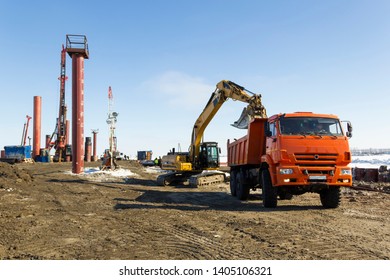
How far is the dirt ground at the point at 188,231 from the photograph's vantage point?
237 inches

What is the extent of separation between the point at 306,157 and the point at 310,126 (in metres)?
1.21

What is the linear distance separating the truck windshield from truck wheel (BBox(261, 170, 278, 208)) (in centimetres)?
167

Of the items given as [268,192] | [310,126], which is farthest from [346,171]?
[268,192]

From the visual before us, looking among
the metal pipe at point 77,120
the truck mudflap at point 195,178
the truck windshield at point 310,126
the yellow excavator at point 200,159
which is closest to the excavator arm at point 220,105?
the yellow excavator at point 200,159

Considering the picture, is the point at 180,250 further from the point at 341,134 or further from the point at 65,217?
the point at 341,134

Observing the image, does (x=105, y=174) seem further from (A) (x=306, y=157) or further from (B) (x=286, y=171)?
(A) (x=306, y=157)

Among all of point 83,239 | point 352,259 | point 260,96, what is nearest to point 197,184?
point 260,96

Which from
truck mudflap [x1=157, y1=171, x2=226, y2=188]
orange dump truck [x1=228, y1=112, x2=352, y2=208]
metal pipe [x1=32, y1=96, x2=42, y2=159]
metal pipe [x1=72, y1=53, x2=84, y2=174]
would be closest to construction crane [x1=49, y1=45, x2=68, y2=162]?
metal pipe [x1=32, y1=96, x2=42, y2=159]

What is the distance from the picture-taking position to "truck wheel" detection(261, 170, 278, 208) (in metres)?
11.4

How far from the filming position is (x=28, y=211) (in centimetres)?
1062

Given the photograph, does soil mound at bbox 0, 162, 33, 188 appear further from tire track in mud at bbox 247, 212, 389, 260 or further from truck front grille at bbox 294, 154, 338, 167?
tire track in mud at bbox 247, 212, 389, 260

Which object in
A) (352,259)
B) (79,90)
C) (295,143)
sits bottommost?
(352,259)

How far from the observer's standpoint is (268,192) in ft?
37.4
